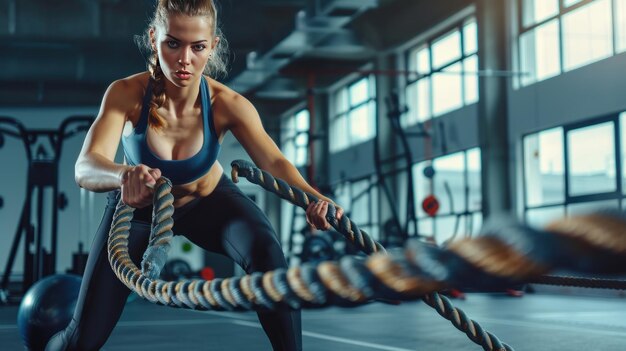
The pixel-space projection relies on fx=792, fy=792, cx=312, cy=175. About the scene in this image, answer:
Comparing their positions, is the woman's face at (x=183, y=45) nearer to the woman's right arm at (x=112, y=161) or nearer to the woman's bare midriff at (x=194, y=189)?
the woman's right arm at (x=112, y=161)

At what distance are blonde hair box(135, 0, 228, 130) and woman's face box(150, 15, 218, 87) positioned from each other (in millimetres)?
14

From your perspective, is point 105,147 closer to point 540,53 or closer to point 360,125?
point 540,53

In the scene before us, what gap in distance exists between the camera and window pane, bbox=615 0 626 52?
7074 mm

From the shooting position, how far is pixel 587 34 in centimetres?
759

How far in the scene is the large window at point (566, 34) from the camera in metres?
7.25

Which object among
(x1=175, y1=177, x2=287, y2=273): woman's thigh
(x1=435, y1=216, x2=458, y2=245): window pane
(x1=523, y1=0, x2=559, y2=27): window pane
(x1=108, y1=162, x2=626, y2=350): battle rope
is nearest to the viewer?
(x1=108, y1=162, x2=626, y2=350): battle rope

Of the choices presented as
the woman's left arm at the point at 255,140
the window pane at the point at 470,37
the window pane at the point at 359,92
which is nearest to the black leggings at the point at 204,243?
the woman's left arm at the point at 255,140

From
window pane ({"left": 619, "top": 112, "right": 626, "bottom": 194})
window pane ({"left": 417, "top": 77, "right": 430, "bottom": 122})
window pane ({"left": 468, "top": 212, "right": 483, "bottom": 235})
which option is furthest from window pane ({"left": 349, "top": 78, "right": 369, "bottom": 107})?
window pane ({"left": 619, "top": 112, "right": 626, "bottom": 194})

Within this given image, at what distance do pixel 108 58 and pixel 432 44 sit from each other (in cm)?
461

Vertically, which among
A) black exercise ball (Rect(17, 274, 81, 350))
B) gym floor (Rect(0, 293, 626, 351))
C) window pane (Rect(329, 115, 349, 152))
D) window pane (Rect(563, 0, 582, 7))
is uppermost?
window pane (Rect(563, 0, 582, 7))

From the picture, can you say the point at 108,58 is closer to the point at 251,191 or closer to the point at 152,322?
the point at 251,191

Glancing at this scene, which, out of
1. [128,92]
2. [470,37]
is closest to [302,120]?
[470,37]

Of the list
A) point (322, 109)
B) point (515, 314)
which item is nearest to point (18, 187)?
point (322, 109)

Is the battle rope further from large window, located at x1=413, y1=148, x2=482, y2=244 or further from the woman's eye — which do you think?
large window, located at x1=413, y1=148, x2=482, y2=244
